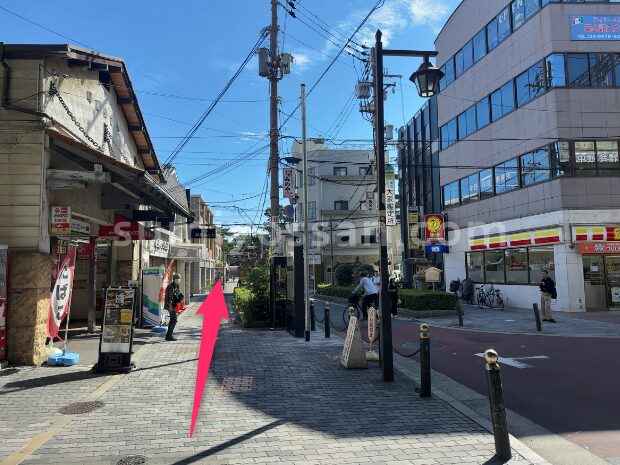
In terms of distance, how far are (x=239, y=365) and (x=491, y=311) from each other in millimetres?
14604

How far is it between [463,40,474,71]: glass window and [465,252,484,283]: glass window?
10243 millimetres

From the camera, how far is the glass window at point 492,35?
23402 mm

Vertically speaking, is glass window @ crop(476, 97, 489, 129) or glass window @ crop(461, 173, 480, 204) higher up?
glass window @ crop(476, 97, 489, 129)

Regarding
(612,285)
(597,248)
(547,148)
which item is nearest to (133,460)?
(597,248)

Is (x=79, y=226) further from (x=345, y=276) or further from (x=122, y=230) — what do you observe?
(x=345, y=276)

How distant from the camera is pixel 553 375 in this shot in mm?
8219

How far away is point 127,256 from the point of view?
50.6 feet

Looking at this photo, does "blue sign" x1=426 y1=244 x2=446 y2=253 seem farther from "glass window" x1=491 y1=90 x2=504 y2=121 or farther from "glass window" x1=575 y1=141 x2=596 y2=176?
"glass window" x1=575 y1=141 x2=596 y2=176

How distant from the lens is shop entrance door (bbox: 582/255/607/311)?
1877cm

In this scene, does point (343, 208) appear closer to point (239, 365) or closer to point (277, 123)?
point (277, 123)

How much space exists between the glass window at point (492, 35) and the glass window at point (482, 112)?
256cm

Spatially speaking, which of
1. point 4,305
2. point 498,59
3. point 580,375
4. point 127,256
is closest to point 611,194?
point 498,59
